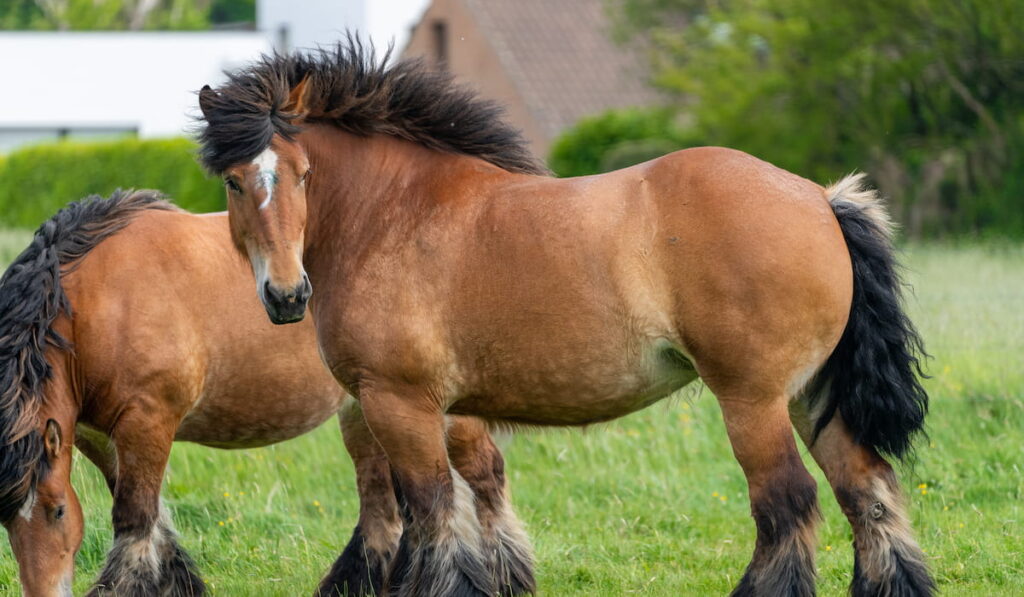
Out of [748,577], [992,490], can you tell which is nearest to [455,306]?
[748,577]

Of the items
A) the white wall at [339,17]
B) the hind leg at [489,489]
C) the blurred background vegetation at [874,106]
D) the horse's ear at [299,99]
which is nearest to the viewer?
the horse's ear at [299,99]

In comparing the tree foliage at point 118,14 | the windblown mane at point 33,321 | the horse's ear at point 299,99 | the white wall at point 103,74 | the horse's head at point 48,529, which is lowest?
the tree foliage at point 118,14

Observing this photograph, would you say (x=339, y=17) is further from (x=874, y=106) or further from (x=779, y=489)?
(x=779, y=489)

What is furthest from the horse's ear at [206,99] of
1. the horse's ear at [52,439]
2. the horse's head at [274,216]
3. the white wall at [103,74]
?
the white wall at [103,74]

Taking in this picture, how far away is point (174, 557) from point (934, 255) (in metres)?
14.3

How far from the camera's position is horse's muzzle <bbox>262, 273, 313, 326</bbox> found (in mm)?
4414

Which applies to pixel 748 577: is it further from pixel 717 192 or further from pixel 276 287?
pixel 276 287

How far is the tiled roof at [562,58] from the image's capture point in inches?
1243

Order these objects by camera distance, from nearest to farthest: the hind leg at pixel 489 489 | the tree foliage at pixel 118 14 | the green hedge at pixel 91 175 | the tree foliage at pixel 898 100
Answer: the hind leg at pixel 489 489 → the tree foliage at pixel 898 100 → the green hedge at pixel 91 175 → the tree foliage at pixel 118 14

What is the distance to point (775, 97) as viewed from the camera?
2361 cm

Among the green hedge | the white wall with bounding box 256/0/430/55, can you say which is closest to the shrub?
the green hedge

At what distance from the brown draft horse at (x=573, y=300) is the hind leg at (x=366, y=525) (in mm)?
981

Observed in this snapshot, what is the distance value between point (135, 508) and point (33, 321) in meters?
0.91

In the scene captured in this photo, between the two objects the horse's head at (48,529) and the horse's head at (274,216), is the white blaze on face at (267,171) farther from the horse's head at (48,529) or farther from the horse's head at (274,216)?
the horse's head at (48,529)
